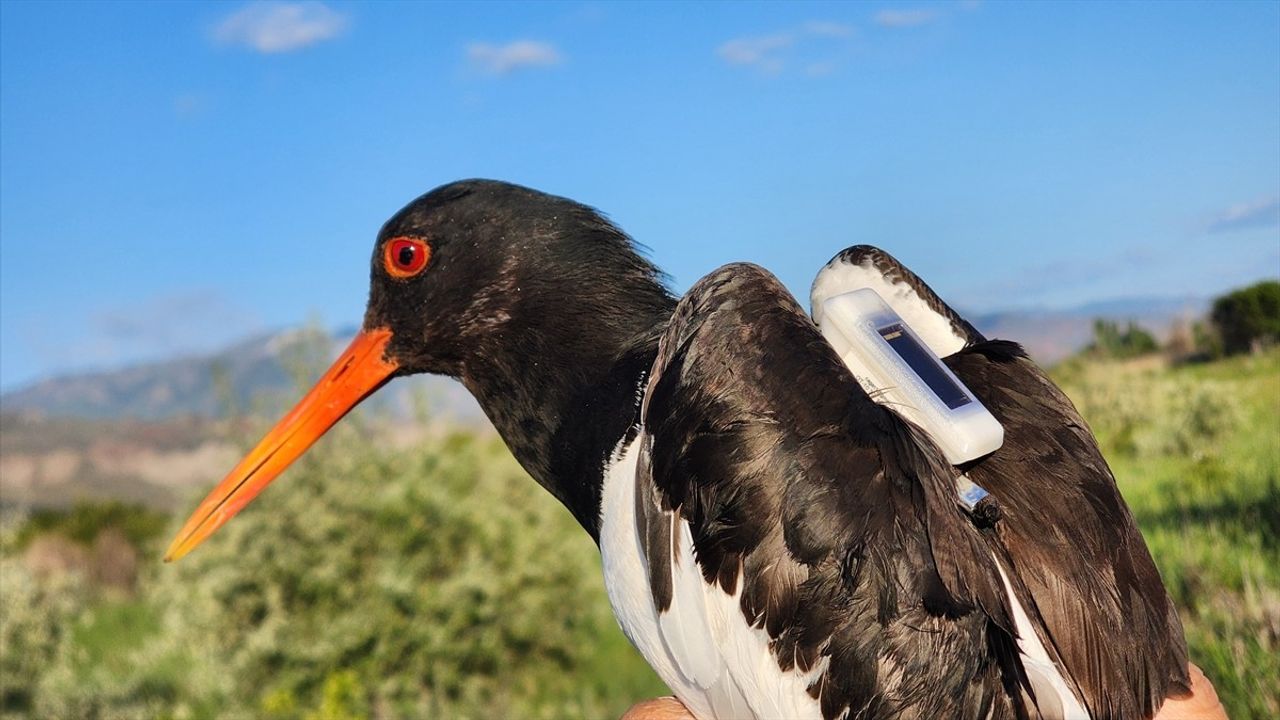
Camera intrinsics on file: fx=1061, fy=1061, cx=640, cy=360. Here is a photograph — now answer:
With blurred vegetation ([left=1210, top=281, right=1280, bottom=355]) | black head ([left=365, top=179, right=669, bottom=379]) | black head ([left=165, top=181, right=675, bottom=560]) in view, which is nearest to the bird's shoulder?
black head ([left=165, top=181, right=675, bottom=560])

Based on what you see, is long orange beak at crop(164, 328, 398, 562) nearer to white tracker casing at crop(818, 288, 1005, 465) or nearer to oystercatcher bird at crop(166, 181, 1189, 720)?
oystercatcher bird at crop(166, 181, 1189, 720)

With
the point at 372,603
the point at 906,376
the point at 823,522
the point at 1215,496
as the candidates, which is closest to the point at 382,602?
the point at 372,603

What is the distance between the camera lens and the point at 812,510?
2221mm

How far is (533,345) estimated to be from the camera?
321 centimetres

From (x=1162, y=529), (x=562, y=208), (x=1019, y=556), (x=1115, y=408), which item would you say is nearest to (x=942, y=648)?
(x=1019, y=556)

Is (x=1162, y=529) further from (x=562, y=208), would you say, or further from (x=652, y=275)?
(x=562, y=208)

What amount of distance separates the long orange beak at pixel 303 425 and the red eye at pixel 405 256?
0.84ft

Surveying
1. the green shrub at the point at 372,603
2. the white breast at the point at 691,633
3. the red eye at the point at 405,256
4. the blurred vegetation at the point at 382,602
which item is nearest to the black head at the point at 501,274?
the red eye at the point at 405,256

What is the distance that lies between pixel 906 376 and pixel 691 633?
0.79 meters

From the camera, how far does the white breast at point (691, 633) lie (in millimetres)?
2373

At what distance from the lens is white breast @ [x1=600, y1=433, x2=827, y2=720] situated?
237cm

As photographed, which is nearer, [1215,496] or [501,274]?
[501,274]

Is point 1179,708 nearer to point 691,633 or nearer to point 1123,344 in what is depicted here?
point 691,633

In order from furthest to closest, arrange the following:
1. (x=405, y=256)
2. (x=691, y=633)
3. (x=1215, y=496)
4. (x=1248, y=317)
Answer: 1. (x=1248, y=317)
2. (x=1215, y=496)
3. (x=405, y=256)
4. (x=691, y=633)
